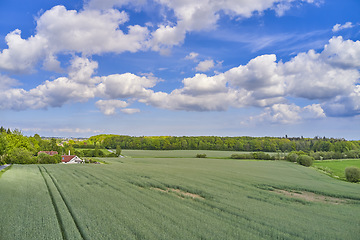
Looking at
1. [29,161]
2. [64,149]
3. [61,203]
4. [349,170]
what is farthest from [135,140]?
[61,203]

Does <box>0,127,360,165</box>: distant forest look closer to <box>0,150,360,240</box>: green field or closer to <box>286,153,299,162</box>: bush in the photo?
<box>286,153,299,162</box>: bush

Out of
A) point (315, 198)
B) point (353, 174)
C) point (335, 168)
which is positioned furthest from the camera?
point (335, 168)

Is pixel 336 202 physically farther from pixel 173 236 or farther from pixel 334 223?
pixel 173 236

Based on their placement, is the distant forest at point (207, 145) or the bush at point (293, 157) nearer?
the bush at point (293, 157)

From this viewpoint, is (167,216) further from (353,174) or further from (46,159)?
(46,159)

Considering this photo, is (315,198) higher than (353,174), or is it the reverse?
(315,198)

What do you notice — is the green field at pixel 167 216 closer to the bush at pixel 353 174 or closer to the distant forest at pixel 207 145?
the bush at pixel 353 174

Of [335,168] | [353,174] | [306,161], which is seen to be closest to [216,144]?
[306,161]

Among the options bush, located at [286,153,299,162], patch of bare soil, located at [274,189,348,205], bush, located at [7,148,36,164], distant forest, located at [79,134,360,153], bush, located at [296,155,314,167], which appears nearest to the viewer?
patch of bare soil, located at [274,189,348,205]

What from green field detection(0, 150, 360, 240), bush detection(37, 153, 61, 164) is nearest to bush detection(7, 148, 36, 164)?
bush detection(37, 153, 61, 164)

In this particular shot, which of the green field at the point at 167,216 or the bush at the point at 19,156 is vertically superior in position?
the green field at the point at 167,216

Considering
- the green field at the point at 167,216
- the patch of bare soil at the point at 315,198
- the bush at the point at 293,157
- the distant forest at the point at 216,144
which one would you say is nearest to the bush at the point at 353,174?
the patch of bare soil at the point at 315,198
